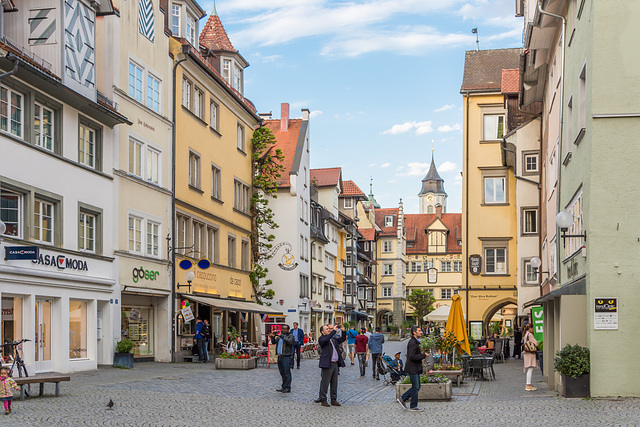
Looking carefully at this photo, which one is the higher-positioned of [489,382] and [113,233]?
[113,233]

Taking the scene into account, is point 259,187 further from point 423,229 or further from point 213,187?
point 423,229

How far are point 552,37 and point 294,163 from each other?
3145 centimetres

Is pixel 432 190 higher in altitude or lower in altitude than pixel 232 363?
higher

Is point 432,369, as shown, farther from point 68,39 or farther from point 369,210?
point 369,210

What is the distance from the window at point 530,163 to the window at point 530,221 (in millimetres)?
2710

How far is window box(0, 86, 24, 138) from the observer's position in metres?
22.5

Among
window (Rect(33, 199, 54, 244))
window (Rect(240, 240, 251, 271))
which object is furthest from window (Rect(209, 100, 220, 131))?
window (Rect(33, 199, 54, 244))

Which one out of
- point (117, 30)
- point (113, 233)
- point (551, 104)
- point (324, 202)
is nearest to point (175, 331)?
point (113, 233)

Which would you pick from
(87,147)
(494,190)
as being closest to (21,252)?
(87,147)

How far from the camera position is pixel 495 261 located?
1906 inches

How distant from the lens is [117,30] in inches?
1168

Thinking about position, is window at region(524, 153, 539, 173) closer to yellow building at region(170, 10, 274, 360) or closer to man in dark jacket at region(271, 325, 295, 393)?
yellow building at region(170, 10, 274, 360)

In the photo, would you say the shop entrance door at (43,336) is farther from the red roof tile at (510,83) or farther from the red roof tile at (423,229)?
the red roof tile at (423,229)

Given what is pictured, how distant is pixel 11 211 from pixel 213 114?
18468 mm
